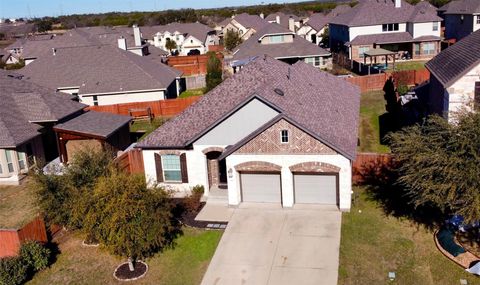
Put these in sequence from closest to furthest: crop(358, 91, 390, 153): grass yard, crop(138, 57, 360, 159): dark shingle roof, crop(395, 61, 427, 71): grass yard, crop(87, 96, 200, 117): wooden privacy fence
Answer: crop(138, 57, 360, 159): dark shingle roof → crop(358, 91, 390, 153): grass yard → crop(87, 96, 200, 117): wooden privacy fence → crop(395, 61, 427, 71): grass yard

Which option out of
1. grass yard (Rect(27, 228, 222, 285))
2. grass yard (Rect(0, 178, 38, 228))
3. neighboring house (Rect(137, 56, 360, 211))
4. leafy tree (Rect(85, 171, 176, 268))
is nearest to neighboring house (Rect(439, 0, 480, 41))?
neighboring house (Rect(137, 56, 360, 211))

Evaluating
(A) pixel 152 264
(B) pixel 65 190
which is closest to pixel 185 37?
(B) pixel 65 190

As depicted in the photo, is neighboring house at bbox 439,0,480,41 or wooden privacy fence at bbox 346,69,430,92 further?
neighboring house at bbox 439,0,480,41

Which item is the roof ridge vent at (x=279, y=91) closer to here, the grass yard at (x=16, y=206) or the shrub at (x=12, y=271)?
the grass yard at (x=16, y=206)

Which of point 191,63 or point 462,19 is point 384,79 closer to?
point 462,19

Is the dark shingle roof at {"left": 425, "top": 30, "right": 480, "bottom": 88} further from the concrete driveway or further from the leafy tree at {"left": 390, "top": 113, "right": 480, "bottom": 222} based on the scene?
the concrete driveway

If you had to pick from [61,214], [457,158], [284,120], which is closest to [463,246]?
[457,158]
